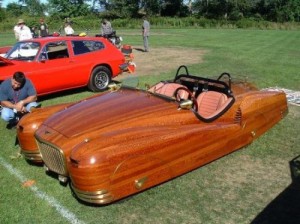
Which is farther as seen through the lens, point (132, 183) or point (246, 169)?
point (246, 169)

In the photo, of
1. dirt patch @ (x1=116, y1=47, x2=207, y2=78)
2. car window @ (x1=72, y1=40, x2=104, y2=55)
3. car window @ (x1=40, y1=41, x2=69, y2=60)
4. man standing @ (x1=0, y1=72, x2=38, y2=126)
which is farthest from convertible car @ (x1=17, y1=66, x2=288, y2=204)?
dirt patch @ (x1=116, y1=47, x2=207, y2=78)

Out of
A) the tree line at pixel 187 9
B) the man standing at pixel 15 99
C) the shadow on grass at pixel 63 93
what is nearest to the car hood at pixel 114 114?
the man standing at pixel 15 99

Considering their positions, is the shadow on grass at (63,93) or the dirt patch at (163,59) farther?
the dirt patch at (163,59)

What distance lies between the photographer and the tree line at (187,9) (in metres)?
56.0

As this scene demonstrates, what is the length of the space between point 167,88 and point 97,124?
1726 millimetres

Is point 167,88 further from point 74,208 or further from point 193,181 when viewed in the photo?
point 74,208

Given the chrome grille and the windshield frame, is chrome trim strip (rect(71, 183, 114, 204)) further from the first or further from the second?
the windshield frame

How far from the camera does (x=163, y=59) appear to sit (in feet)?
53.6

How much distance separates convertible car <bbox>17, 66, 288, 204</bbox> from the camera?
411cm

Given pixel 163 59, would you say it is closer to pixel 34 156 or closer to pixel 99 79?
pixel 99 79

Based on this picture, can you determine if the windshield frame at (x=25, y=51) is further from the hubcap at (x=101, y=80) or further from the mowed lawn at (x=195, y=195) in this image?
the mowed lawn at (x=195, y=195)

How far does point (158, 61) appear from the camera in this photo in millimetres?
15820

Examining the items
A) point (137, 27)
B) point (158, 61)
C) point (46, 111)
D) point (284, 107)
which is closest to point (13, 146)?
point (46, 111)

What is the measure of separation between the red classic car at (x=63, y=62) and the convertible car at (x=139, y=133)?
345 cm
